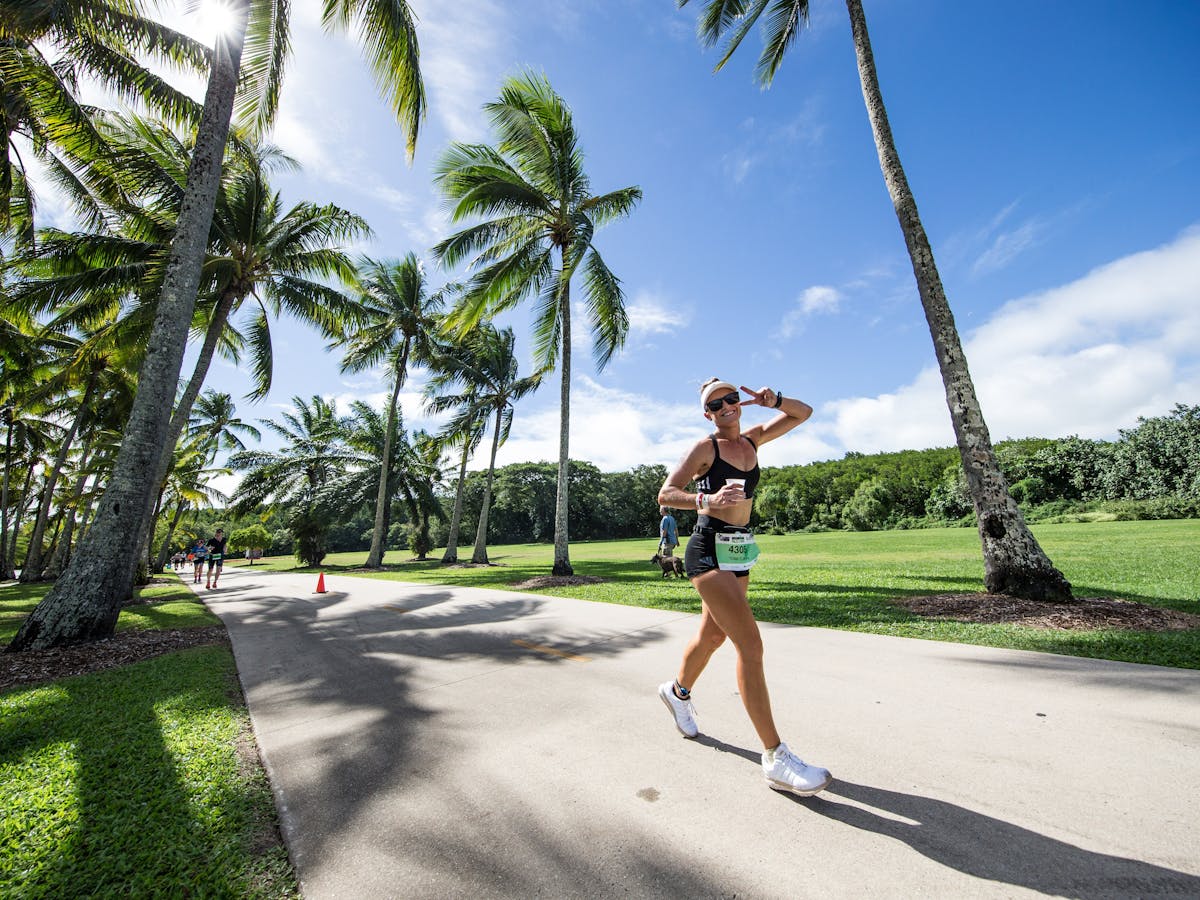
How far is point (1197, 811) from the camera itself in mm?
1995

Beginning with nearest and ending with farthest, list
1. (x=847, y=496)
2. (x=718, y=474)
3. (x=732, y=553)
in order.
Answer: (x=732, y=553)
(x=718, y=474)
(x=847, y=496)

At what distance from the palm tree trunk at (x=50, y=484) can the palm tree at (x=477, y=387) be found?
1181cm

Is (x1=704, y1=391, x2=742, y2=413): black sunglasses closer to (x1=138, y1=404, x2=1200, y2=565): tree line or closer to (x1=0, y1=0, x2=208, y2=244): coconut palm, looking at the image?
(x1=0, y1=0, x2=208, y2=244): coconut palm

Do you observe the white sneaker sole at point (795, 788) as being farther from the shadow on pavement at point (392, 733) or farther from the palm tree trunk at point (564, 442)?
the palm tree trunk at point (564, 442)

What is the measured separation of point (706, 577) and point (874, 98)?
8992 millimetres

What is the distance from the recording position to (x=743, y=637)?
2.50 meters

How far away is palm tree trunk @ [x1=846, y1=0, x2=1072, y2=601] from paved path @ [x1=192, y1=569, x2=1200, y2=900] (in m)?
2.55

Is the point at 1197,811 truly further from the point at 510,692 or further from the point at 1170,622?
the point at 1170,622

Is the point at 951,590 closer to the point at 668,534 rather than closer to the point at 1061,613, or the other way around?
the point at 1061,613

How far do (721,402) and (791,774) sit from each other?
1828 mm

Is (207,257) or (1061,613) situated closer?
(1061,613)

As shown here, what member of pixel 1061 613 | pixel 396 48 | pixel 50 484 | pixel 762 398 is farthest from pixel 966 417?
pixel 50 484

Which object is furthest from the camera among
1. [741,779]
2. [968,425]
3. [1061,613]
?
[968,425]

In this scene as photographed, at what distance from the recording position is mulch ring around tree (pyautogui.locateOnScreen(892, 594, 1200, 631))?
4969mm
